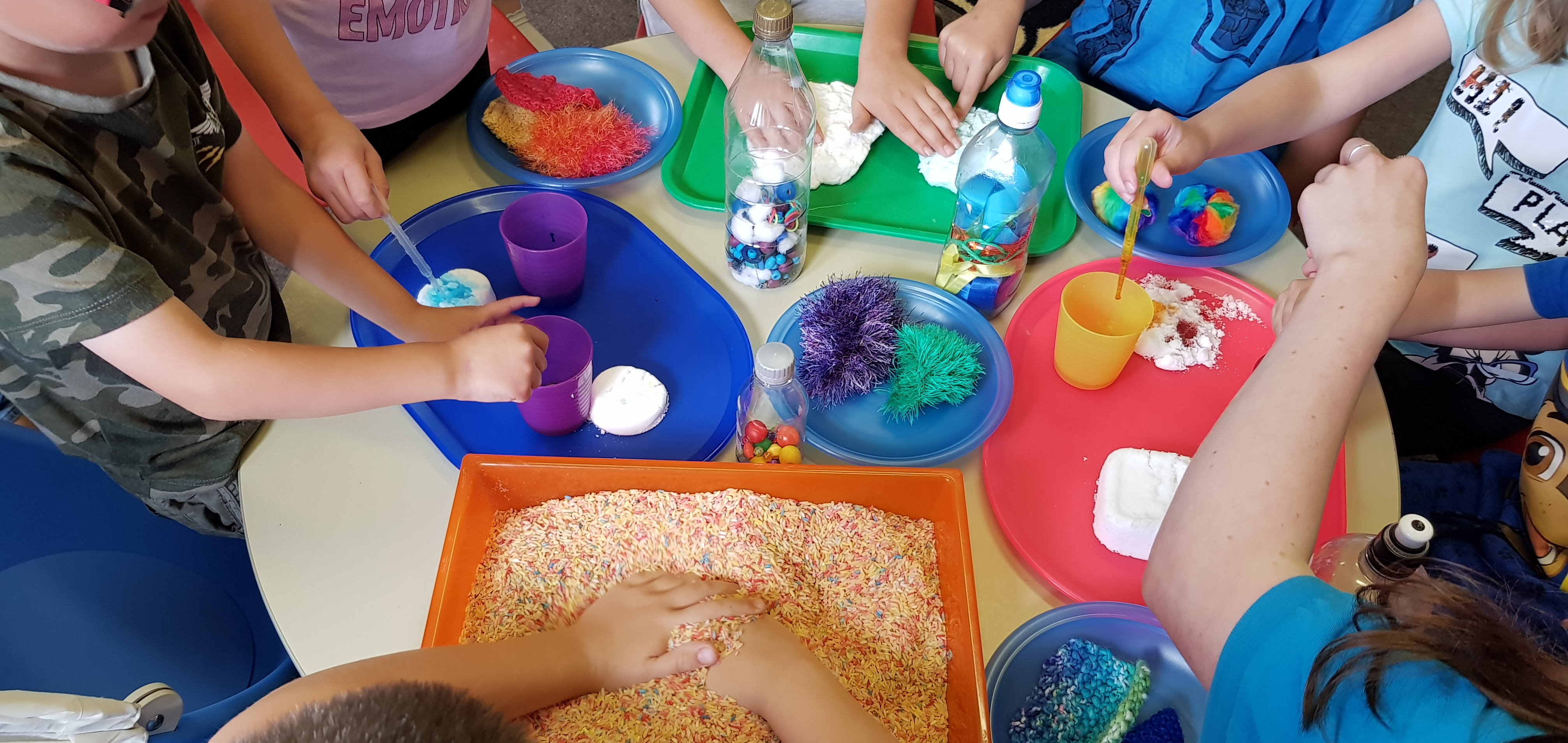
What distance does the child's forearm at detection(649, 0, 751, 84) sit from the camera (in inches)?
43.5

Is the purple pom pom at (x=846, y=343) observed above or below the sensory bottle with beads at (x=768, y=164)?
below

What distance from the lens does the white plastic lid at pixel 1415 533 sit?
59 centimetres

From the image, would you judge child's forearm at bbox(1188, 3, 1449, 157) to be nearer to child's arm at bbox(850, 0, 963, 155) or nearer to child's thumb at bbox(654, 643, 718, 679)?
child's arm at bbox(850, 0, 963, 155)

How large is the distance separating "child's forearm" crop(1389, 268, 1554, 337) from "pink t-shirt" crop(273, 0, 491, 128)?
1222mm

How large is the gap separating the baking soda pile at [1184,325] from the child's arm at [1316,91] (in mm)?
143

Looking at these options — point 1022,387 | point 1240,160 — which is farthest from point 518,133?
point 1240,160

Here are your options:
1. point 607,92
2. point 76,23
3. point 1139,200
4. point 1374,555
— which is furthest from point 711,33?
point 1374,555

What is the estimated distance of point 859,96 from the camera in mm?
1069

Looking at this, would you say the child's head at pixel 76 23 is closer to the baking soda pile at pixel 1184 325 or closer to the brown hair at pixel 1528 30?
the baking soda pile at pixel 1184 325

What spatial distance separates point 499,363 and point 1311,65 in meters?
1.03

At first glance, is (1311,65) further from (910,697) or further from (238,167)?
(238,167)

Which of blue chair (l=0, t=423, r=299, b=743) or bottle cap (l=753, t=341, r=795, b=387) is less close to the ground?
bottle cap (l=753, t=341, r=795, b=387)

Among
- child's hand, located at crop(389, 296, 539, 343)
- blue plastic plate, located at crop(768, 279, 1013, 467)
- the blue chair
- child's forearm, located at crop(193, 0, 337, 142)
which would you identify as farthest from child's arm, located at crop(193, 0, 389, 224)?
blue plastic plate, located at crop(768, 279, 1013, 467)

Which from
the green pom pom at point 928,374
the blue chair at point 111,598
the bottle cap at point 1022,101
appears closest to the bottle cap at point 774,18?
the bottle cap at point 1022,101
